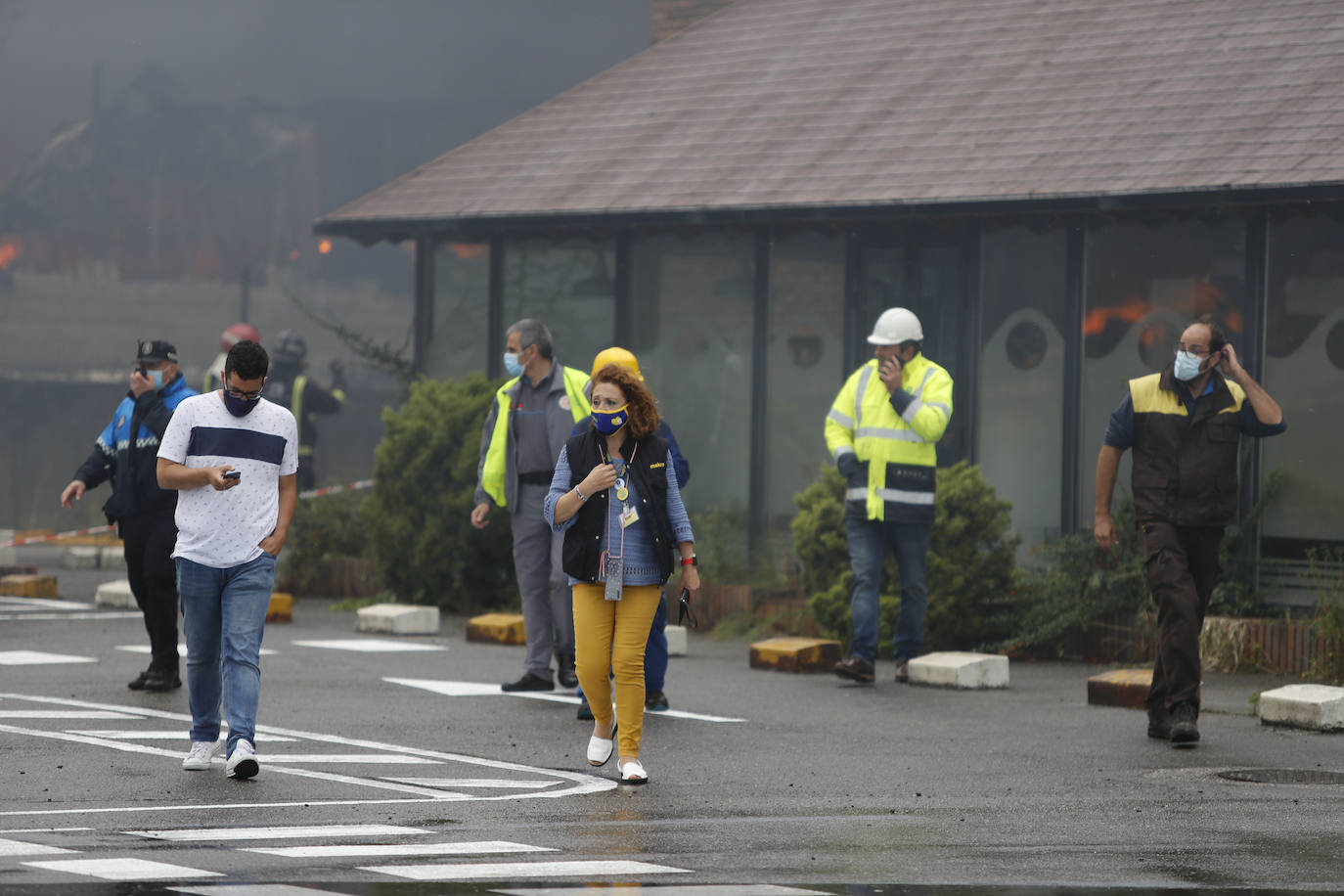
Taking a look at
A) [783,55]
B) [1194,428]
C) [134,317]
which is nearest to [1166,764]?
[1194,428]

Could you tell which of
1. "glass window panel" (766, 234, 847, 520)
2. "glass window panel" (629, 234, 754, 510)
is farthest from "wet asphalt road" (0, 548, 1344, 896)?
"glass window panel" (629, 234, 754, 510)

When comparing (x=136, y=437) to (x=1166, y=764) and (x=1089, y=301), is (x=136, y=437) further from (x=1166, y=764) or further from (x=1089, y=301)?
(x=1089, y=301)

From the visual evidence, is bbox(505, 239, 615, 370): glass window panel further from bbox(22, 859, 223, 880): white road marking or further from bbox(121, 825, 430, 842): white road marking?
bbox(22, 859, 223, 880): white road marking

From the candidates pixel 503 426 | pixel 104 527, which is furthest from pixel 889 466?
pixel 104 527

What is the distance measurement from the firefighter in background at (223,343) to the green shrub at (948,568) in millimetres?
12315

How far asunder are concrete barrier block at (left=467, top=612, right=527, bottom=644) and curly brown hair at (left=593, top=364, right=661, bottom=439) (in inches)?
237

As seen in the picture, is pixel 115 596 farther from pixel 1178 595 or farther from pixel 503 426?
pixel 1178 595

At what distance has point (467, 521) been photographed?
17500mm

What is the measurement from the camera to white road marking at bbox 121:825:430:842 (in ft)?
25.4

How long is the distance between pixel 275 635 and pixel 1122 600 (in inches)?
227

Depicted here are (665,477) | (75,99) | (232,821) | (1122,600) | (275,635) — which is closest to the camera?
(232,821)

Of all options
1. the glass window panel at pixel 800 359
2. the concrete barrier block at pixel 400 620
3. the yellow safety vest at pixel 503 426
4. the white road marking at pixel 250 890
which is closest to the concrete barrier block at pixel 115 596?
the concrete barrier block at pixel 400 620

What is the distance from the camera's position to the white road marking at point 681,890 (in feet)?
22.1

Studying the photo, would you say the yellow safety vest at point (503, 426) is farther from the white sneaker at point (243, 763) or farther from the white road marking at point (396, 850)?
the white road marking at point (396, 850)
